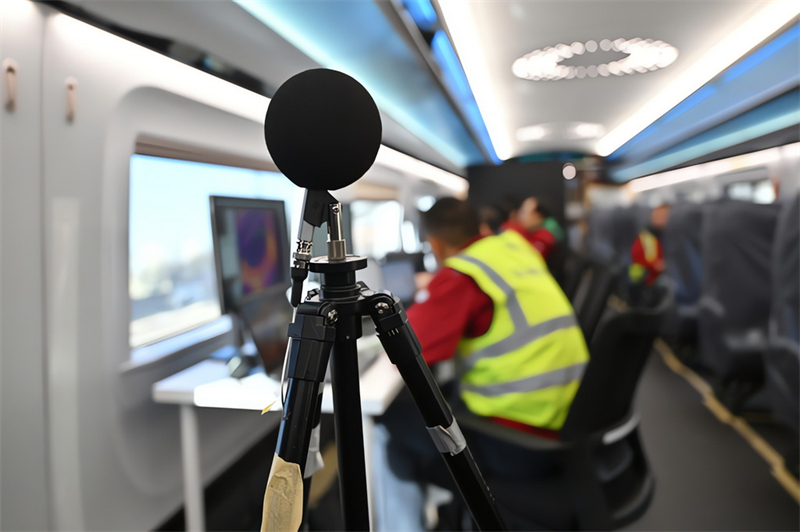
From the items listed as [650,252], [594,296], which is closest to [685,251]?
[650,252]

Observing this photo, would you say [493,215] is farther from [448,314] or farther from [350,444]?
[350,444]

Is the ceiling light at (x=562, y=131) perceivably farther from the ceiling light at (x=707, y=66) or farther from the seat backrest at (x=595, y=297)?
the seat backrest at (x=595, y=297)

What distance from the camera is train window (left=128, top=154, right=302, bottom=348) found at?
2.66ft

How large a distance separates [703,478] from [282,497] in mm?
2156

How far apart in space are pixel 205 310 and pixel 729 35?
5.43 feet

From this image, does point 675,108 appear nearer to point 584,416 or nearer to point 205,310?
point 584,416

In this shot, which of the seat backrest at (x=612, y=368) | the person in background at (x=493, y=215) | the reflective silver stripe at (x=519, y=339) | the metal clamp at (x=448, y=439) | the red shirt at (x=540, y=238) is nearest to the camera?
the metal clamp at (x=448, y=439)

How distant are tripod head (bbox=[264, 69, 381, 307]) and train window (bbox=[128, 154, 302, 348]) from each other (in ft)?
0.78

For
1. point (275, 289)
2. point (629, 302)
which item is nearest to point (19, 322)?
point (275, 289)

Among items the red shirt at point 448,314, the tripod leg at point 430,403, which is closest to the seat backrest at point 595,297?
the red shirt at point 448,314

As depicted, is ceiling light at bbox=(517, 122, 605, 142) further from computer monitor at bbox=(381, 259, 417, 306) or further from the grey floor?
the grey floor

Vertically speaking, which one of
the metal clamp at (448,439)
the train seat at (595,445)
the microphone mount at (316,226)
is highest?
the microphone mount at (316,226)

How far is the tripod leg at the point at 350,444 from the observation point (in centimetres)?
61

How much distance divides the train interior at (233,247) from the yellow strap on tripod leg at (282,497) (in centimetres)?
9
